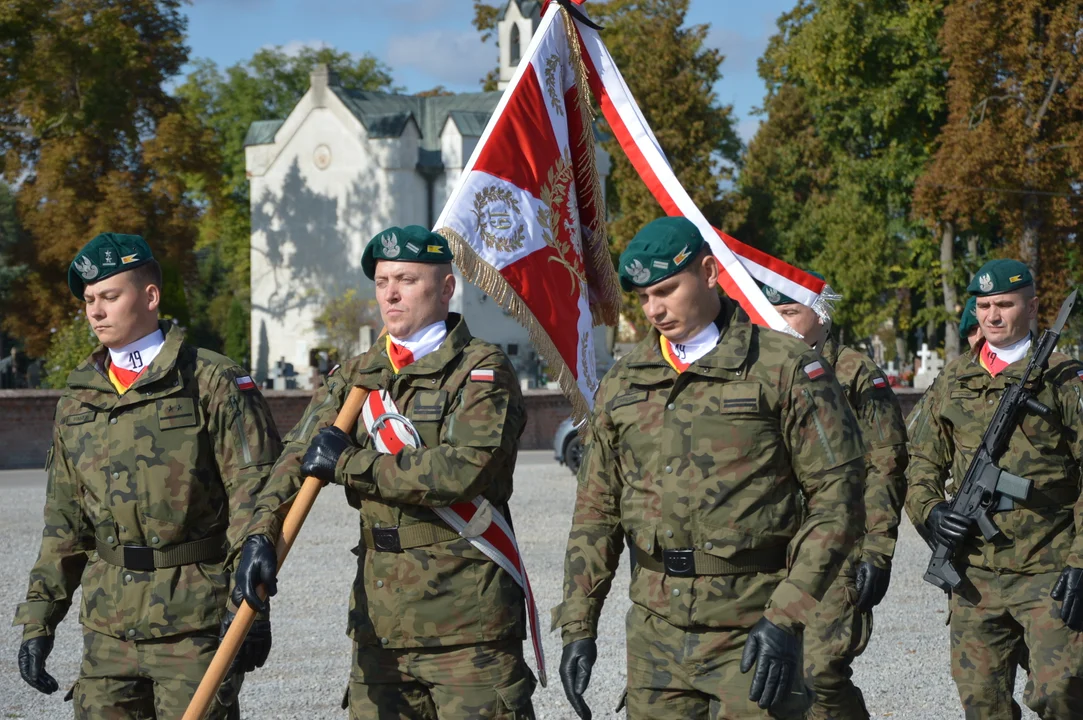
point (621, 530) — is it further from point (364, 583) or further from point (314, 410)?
point (314, 410)

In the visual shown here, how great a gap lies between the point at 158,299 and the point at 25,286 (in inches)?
1633

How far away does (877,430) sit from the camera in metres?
6.90

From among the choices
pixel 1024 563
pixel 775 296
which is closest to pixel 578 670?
pixel 1024 563

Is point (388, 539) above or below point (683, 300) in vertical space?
below

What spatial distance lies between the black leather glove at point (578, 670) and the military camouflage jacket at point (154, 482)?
1.29 metres

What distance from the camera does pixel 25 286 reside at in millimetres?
44000

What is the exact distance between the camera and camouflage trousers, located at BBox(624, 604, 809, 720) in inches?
168

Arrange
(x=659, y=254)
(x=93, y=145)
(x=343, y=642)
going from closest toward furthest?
(x=659, y=254) < (x=343, y=642) < (x=93, y=145)

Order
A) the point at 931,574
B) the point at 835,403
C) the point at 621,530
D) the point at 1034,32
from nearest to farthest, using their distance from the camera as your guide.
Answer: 1. the point at 835,403
2. the point at 621,530
3. the point at 931,574
4. the point at 1034,32

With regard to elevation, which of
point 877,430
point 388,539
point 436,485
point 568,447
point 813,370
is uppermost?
point 813,370

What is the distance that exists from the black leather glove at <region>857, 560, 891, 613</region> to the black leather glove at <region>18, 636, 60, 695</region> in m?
3.41

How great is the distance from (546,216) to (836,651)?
110 inches

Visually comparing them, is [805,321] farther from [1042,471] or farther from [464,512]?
[464,512]

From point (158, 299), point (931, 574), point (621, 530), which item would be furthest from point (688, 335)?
point (931, 574)
